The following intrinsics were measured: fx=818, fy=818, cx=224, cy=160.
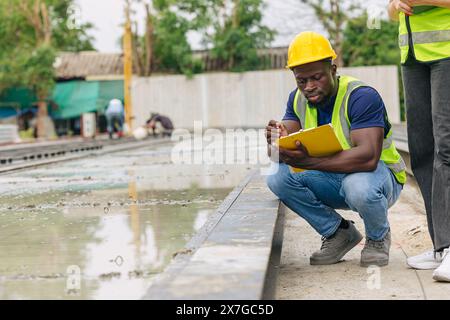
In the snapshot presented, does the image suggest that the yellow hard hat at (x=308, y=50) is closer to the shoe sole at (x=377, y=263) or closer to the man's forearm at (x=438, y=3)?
the man's forearm at (x=438, y=3)

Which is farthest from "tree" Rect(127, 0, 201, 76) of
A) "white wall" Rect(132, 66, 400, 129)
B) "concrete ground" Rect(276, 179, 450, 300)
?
"concrete ground" Rect(276, 179, 450, 300)

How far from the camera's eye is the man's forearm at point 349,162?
416 centimetres

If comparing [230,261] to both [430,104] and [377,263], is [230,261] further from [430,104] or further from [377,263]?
[430,104]

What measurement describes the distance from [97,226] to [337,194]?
78.9 inches

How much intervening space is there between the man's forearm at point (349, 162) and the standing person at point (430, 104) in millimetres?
309

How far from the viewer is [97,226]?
5.71 metres

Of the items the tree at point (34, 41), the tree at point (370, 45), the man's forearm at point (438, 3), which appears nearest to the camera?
the man's forearm at point (438, 3)

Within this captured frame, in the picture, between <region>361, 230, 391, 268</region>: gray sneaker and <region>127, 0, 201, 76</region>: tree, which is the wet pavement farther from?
<region>127, 0, 201, 76</region>: tree

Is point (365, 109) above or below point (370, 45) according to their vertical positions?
below

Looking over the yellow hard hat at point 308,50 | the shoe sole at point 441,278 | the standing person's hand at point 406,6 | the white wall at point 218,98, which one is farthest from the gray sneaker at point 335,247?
the white wall at point 218,98

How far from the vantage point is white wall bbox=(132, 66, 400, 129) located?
30234 mm

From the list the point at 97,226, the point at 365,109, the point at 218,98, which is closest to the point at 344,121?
the point at 365,109

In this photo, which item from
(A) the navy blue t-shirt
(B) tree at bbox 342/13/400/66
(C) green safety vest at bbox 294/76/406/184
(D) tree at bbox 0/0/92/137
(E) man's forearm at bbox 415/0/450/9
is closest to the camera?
(E) man's forearm at bbox 415/0/450/9

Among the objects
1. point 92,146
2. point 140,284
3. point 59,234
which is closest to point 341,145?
point 140,284
